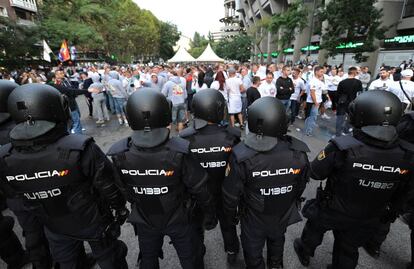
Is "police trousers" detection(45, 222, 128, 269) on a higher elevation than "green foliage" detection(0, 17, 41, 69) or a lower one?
lower

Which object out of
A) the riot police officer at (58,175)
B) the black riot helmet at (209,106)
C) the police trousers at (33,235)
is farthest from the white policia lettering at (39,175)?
the black riot helmet at (209,106)

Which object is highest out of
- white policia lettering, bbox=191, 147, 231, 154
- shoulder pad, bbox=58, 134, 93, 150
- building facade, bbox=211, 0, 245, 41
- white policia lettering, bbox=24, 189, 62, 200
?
building facade, bbox=211, 0, 245, 41

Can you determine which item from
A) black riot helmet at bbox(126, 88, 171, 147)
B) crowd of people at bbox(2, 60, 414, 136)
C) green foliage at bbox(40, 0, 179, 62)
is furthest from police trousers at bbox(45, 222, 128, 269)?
green foliage at bbox(40, 0, 179, 62)

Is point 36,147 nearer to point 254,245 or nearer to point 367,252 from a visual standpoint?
point 254,245

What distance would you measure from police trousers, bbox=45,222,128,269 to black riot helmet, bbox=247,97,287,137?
1808mm

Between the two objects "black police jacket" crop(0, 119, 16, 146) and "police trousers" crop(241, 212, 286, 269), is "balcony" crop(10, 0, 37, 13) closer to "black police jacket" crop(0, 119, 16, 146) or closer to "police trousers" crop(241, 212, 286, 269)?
"black police jacket" crop(0, 119, 16, 146)

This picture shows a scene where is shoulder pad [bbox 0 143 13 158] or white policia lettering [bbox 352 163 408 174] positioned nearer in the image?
shoulder pad [bbox 0 143 13 158]

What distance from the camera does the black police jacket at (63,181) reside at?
1898mm

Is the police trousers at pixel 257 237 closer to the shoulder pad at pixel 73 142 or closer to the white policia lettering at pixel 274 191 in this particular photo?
the white policia lettering at pixel 274 191

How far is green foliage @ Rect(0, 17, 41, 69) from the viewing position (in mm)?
16394

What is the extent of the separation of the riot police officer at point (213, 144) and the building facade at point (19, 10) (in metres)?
36.3

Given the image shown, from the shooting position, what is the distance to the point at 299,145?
2158mm

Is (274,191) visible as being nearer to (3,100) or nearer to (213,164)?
(213,164)

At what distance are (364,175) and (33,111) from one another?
2.97 m
